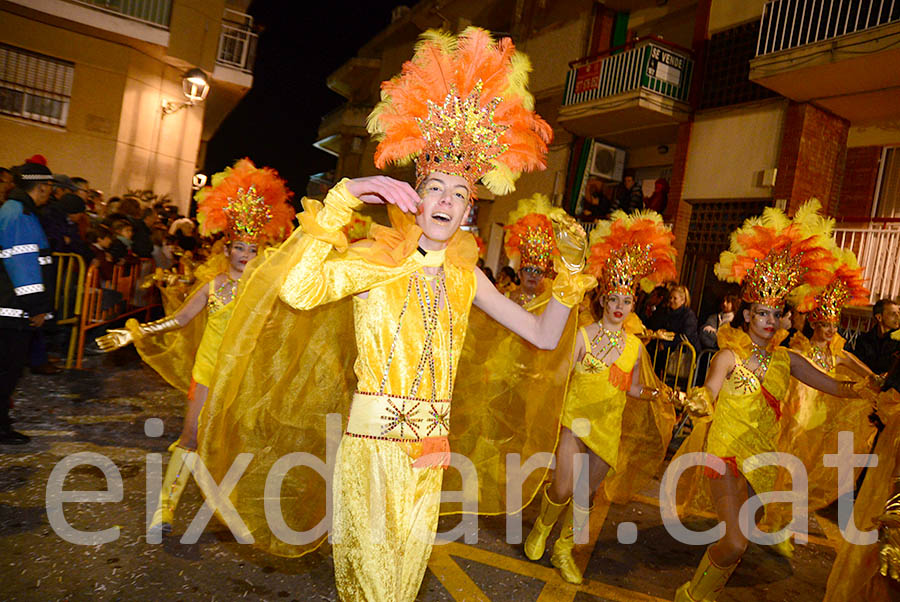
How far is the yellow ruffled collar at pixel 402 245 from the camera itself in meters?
2.58

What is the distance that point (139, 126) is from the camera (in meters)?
14.8

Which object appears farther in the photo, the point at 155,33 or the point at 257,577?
the point at 155,33

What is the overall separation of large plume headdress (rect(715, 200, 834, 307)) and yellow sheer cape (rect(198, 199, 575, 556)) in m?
1.66

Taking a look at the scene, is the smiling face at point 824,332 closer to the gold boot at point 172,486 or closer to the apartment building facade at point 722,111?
the apartment building facade at point 722,111

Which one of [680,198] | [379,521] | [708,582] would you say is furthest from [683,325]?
[379,521]

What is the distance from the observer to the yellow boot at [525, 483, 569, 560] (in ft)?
14.4

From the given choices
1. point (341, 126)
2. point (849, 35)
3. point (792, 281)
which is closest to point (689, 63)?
point (849, 35)

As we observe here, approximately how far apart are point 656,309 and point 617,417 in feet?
15.6

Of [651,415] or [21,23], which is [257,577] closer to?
[651,415]

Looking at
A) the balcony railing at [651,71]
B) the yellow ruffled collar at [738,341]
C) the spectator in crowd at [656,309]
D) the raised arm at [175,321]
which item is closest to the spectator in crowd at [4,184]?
the raised arm at [175,321]

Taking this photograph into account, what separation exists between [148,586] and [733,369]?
12.5ft

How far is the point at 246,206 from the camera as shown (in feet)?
14.7

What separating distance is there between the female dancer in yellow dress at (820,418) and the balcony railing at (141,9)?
14.7 meters

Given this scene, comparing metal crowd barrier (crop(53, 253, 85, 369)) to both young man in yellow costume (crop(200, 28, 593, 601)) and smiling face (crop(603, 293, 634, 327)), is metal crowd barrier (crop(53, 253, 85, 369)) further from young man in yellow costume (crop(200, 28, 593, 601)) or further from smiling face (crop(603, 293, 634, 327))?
smiling face (crop(603, 293, 634, 327))
